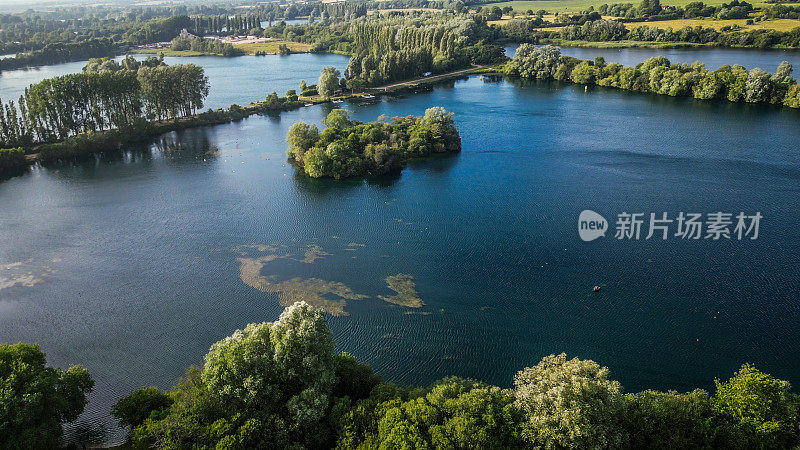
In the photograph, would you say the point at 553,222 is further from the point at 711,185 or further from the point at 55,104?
the point at 55,104

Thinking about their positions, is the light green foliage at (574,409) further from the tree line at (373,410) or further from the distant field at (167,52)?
the distant field at (167,52)

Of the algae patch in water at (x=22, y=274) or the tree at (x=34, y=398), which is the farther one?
the algae patch in water at (x=22, y=274)

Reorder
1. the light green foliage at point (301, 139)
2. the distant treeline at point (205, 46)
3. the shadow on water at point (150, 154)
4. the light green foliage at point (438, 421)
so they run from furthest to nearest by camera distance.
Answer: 1. the distant treeline at point (205, 46)
2. the shadow on water at point (150, 154)
3. the light green foliage at point (301, 139)
4. the light green foliage at point (438, 421)

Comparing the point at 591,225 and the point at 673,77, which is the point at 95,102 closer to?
the point at 591,225

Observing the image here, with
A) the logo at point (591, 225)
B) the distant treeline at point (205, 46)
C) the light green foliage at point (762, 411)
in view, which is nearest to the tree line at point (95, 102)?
the logo at point (591, 225)

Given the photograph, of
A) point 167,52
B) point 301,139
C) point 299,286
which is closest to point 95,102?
point 301,139

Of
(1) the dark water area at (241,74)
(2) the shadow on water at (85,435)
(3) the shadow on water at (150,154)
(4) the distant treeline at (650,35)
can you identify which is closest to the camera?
(2) the shadow on water at (85,435)
